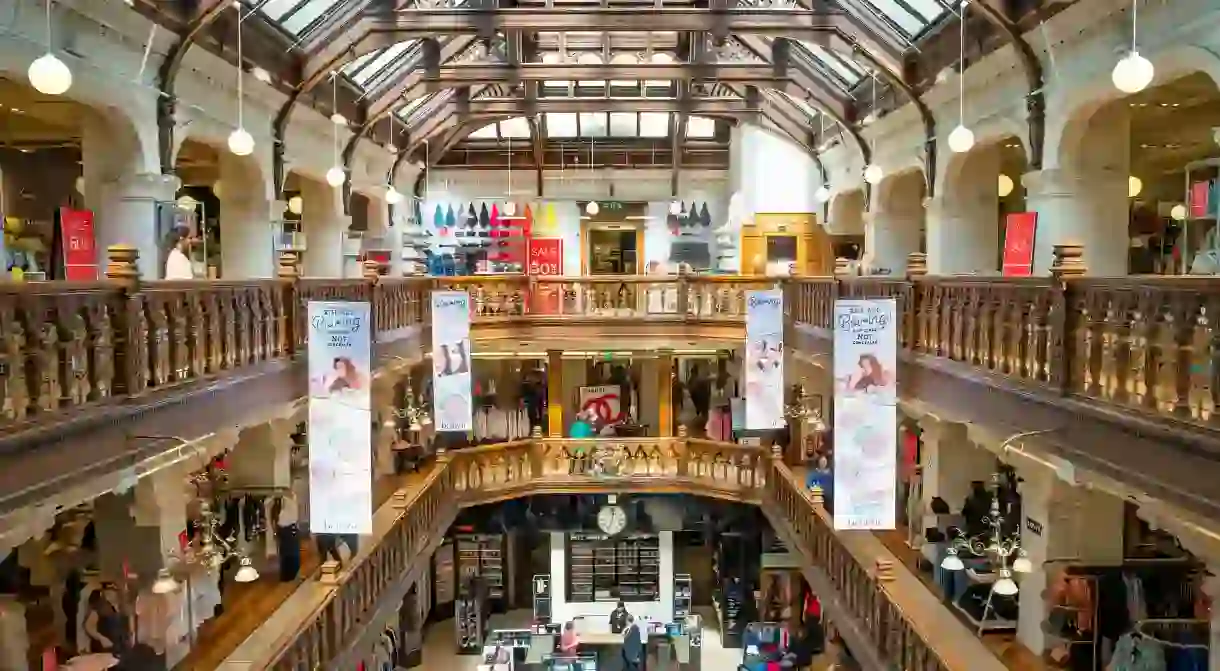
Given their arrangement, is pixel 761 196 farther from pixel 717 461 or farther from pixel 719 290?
pixel 717 461

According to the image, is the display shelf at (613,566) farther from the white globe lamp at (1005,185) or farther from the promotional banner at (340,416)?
the promotional banner at (340,416)

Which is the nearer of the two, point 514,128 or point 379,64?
point 379,64

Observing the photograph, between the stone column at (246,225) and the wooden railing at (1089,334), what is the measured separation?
9.19 meters

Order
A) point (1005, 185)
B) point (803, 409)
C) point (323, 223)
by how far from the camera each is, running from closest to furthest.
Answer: point (1005, 185), point (803, 409), point (323, 223)

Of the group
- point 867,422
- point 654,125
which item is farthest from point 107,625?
point 654,125

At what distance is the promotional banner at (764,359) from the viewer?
14.9 meters

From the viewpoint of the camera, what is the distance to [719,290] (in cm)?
2028

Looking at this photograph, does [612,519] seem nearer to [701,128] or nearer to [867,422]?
[701,128]

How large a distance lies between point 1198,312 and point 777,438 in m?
14.9

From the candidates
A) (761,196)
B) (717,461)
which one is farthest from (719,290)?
(761,196)

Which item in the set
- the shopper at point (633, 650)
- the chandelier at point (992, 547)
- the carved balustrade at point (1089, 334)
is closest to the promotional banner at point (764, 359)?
the chandelier at point (992, 547)

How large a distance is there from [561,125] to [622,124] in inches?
62.8

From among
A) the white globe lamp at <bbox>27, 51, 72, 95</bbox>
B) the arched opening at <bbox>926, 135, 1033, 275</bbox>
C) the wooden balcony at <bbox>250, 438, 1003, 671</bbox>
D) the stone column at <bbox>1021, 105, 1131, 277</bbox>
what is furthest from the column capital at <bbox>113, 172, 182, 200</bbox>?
the arched opening at <bbox>926, 135, 1033, 275</bbox>

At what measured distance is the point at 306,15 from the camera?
49.5ft
